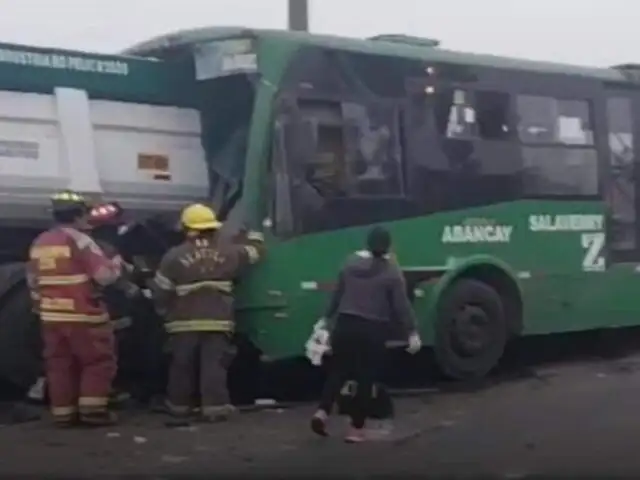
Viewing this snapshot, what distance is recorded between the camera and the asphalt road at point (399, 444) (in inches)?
376

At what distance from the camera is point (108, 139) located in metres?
12.3

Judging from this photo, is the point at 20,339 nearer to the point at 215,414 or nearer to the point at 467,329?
the point at 215,414

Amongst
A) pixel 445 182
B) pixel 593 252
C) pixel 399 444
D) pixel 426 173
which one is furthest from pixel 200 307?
pixel 593 252

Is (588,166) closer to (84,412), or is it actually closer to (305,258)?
(305,258)

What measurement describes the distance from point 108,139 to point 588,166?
488cm

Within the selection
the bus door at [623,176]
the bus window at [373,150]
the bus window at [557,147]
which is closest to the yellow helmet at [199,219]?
the bus window at [373,150]

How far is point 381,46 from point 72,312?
3.75m

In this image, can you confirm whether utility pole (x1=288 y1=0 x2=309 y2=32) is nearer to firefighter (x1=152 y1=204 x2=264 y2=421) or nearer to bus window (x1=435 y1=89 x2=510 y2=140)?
bus window (x1=435 y1=89 x2=510 y2=140)

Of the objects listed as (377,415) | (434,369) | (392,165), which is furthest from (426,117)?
(377,415)

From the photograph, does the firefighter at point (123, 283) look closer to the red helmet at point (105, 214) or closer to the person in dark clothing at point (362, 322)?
the red helmet at point (105, 214)

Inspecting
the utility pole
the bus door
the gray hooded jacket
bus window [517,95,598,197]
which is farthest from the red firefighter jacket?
the utility pole

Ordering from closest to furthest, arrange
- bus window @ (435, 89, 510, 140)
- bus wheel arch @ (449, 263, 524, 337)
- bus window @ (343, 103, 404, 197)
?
bus window @ (343, 103, 404, 197)
bus window @ (435, 89, 510, 140)
bus wheel arch @ (449, 263, 524, 337)

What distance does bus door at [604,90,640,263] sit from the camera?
48.5 feet

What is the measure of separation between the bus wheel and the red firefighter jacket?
332 centimetres
